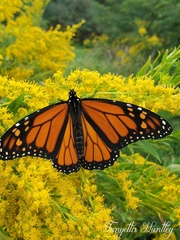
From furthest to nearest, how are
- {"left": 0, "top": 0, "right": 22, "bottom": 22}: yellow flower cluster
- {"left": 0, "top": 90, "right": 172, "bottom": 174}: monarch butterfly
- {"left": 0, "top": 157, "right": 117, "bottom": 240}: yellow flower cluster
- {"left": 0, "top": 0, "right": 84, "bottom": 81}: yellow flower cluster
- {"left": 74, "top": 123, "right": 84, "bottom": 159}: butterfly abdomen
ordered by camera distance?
{"left": 0, "top": 0, "right": 84, "bottom": 81}: yellow flower cluster → {"left": 0, "top": 0, "right": 22, "bottom": 22}: yellow flower cluster → {"left": 74, "top": 123, "right": 84, "bottom": 159}: butterfly abdomen → {"left": 0, "top": 90, "right": 172, "bottom": 174}: monarch butterfly → {"left": 0, "top": 157, "right": 117, "bottom": 240}: yellow flower cluster

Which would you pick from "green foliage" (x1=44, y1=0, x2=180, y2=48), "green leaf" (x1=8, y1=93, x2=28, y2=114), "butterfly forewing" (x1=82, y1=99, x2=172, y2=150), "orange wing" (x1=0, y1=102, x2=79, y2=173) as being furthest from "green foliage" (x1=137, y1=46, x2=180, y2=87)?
"green foliage" (x1=44, y1=0, x2=180, y2=48)

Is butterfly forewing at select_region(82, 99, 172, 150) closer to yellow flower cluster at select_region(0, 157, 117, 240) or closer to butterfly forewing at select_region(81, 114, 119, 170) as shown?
butterfly forewing at select_region(81, 114, 119, 170)

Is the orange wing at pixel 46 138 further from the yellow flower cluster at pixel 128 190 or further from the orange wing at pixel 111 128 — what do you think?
the yellow flower cluster at pixel 128 190

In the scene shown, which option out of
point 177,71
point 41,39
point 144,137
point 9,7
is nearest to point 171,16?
point 41,39

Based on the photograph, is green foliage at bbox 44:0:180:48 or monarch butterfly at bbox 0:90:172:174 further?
green foliage at bbox 44:0:180:48

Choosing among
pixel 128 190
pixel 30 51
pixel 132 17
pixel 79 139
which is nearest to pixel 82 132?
pixel 79 139

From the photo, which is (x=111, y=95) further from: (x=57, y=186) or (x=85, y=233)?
(x=85, y=233)
